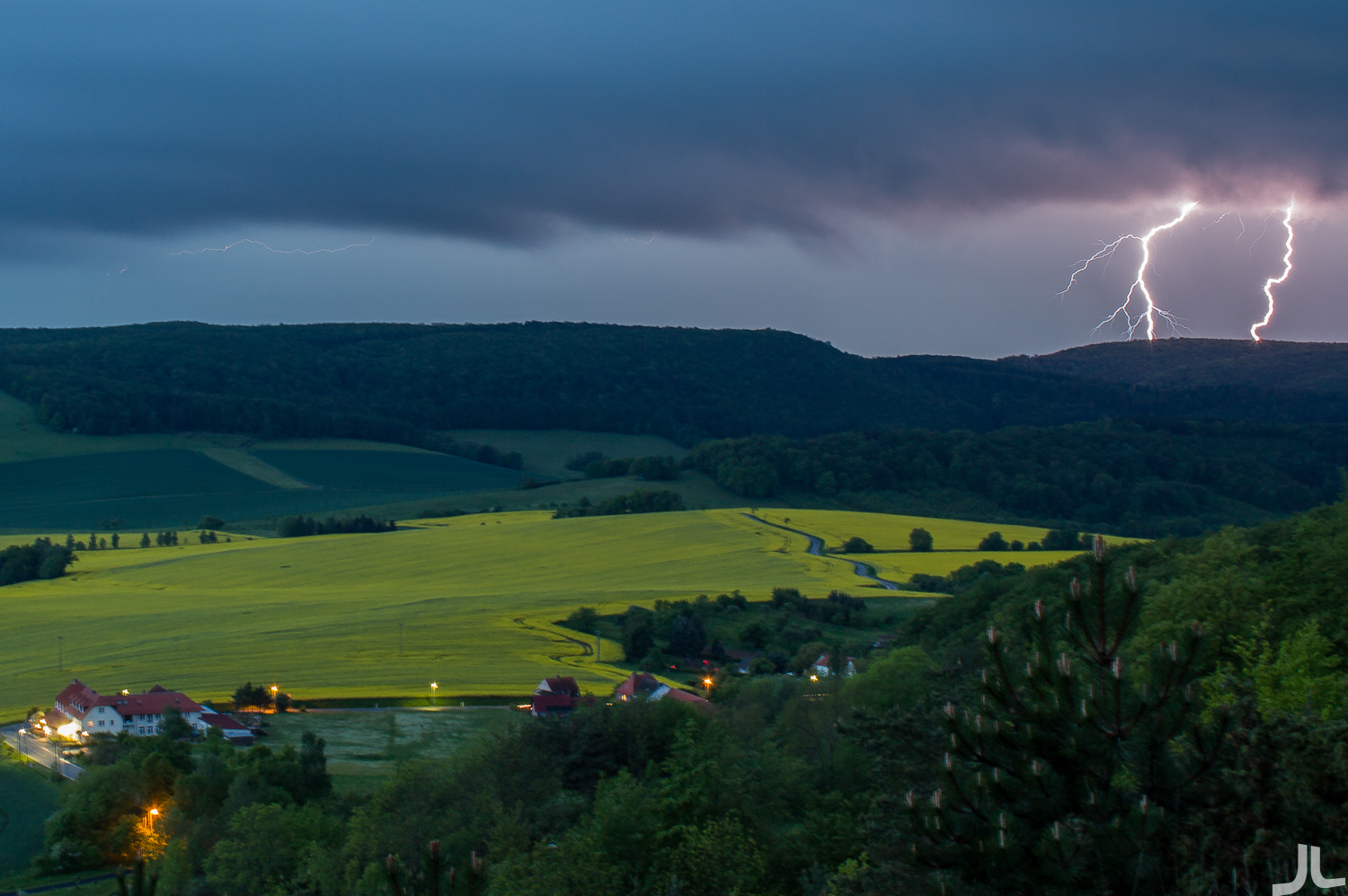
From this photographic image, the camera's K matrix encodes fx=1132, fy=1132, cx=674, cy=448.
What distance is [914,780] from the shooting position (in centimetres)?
1158

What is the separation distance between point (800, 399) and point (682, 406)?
17.5 metres

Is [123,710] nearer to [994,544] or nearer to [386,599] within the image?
[386,599]

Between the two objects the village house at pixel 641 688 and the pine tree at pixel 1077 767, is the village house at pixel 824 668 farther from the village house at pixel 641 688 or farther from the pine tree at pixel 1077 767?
the pine tree at pixel 1077 767

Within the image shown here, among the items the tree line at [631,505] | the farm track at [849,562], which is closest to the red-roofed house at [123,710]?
the farm track at [849,562]

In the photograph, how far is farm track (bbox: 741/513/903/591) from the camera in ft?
197

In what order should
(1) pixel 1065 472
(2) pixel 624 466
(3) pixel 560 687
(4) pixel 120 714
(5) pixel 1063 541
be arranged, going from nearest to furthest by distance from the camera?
(4) pixel 120 714 → (3) pixel 560 687 → (5) pixel 1063 541 → (1) pixel 1065 472 → (2) pixel 624 466

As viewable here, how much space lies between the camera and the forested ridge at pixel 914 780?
8148 mm

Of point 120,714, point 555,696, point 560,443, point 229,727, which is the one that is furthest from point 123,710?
point 560,443

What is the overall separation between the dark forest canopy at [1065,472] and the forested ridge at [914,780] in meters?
54.5

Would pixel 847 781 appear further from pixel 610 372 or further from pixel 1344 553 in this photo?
pixel 610 372

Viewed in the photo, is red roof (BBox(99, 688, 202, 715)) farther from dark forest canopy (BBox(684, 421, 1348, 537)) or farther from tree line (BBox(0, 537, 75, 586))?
dark forest canopy (BBox(684, 421, 1348, 537))

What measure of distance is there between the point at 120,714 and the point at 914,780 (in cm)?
3201

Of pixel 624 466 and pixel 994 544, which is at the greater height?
pixel 624 466

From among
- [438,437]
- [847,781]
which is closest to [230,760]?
[847,781]
